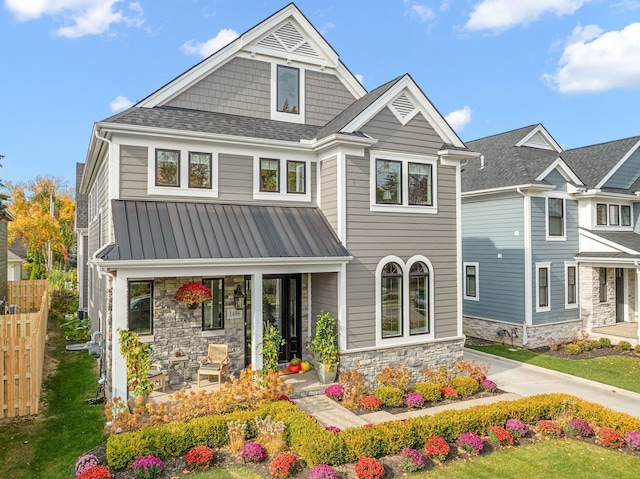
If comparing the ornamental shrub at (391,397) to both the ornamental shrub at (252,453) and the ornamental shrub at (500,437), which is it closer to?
the ornamental shrub at (500,437)

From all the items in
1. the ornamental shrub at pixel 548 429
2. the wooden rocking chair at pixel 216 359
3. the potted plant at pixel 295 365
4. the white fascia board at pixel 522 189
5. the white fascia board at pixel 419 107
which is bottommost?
the ornamental shrub at pixel 548 429

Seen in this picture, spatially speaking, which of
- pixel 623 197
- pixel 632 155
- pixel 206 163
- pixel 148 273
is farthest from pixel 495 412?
pixel 632 155

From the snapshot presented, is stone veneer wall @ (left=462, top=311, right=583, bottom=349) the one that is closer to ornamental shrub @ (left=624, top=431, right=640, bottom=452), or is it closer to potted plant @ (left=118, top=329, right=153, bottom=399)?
ornamental shrub @ (left=624, top=431, right=640, bottom=452)

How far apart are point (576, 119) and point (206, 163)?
23.8m

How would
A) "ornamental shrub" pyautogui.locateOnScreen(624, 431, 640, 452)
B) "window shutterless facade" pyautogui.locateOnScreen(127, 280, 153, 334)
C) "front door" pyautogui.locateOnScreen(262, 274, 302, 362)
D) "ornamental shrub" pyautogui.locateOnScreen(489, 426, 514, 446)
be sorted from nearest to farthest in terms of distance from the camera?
"ornamental shrub" pyautogui.locateOnScreen(624, 431, 640, 452) < "ornamental shrub" pyautogui.locateOnScreen(489, 426, 514, 446) < "window shutterless facade" pyautogui.locateOnScreen(127, 280, 153, 334) < "front door" pyautogui.locateOnScreen(262, 274, 302, 362)

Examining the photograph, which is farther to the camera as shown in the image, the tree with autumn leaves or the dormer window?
the tree with autumn leaves

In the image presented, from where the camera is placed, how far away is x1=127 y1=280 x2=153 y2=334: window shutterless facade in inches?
406

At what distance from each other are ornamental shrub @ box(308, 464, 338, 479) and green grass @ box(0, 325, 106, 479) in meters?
3.81

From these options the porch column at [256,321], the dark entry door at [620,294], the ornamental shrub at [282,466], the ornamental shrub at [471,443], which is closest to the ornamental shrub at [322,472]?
the ornamental shrub at [282,466]

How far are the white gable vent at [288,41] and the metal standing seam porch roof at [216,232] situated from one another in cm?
512

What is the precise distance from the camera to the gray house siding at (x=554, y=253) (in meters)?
17.1

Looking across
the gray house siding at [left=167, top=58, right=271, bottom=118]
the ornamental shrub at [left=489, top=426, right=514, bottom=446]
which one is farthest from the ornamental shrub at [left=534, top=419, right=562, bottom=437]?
the gray house siding at [left=167, top=58, right=271, bottom=118]

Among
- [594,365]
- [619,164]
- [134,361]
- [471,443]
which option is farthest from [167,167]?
[619,164]

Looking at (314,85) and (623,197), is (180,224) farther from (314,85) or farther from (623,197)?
(623,197)
